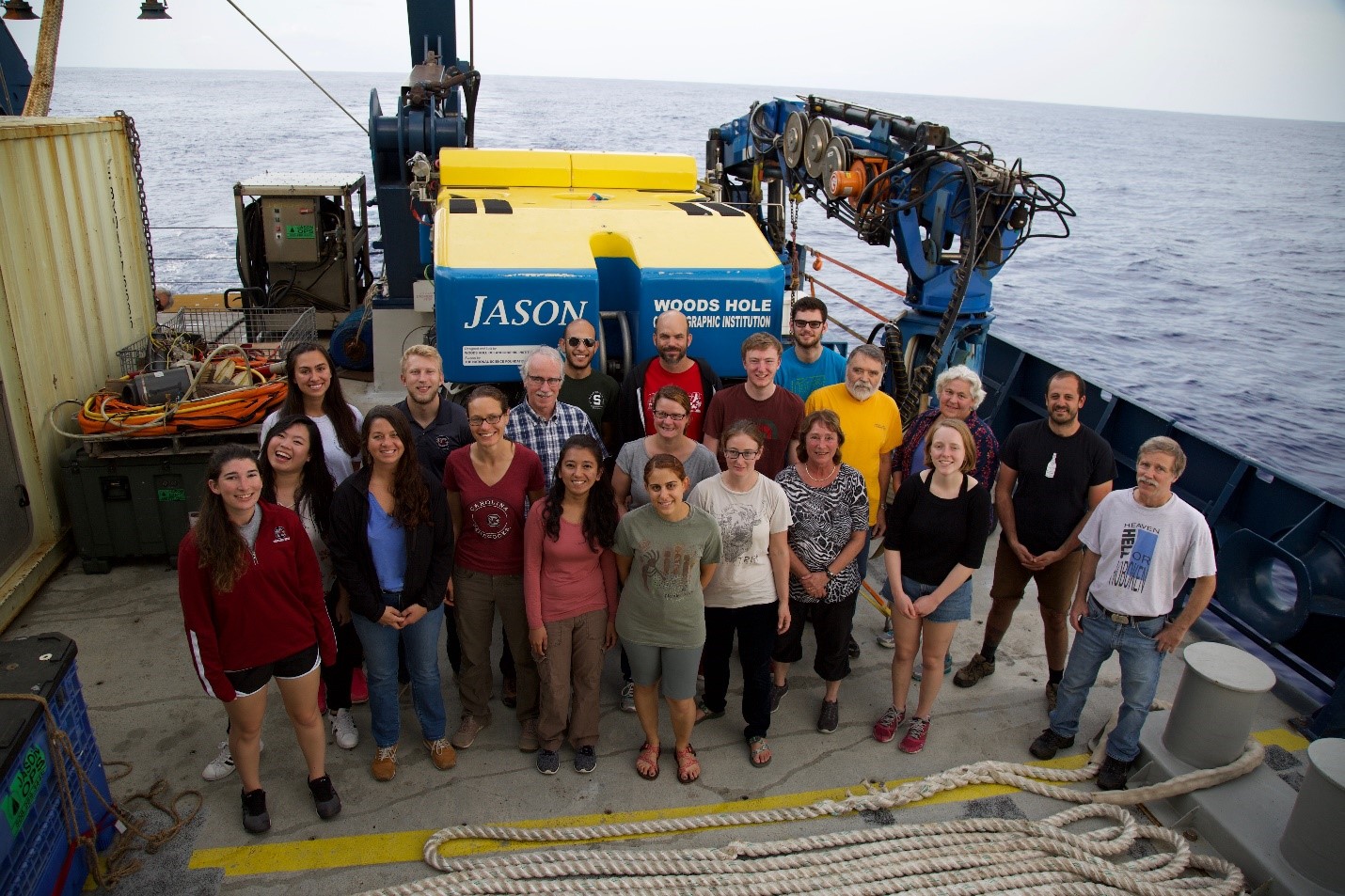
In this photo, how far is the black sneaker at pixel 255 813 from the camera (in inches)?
151

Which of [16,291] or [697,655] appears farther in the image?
[16,291]

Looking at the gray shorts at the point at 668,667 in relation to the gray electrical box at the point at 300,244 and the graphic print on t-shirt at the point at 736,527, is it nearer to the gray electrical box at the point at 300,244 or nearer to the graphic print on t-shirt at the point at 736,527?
the graphic print on t-shirt at the point at 736,527

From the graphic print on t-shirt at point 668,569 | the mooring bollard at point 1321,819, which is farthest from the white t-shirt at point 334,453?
the mooring bollard at point 1321,819

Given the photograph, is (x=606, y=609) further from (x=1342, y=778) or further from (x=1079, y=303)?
→ (x=1079, y=303)

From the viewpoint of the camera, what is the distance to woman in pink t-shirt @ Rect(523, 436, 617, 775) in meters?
3.80

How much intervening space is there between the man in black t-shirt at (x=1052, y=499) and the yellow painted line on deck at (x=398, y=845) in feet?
3.76

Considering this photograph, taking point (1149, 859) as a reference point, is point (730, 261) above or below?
above

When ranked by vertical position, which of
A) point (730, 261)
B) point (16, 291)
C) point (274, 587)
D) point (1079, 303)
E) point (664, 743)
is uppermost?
point (730, 261)

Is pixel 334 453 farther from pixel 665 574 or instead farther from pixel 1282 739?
pixel 1282 739

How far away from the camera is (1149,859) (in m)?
3.82

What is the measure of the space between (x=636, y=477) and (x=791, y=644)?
1.22 m

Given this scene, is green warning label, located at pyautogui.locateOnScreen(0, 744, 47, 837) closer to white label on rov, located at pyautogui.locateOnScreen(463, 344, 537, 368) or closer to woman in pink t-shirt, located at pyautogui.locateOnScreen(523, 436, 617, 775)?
woman in pink t-shirt, located at pyautogui.locateOnScreen(523, 436, 617, 775)

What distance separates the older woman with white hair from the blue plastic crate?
142 inches


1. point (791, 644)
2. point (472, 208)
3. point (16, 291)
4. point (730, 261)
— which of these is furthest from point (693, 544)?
point (16, 291)
